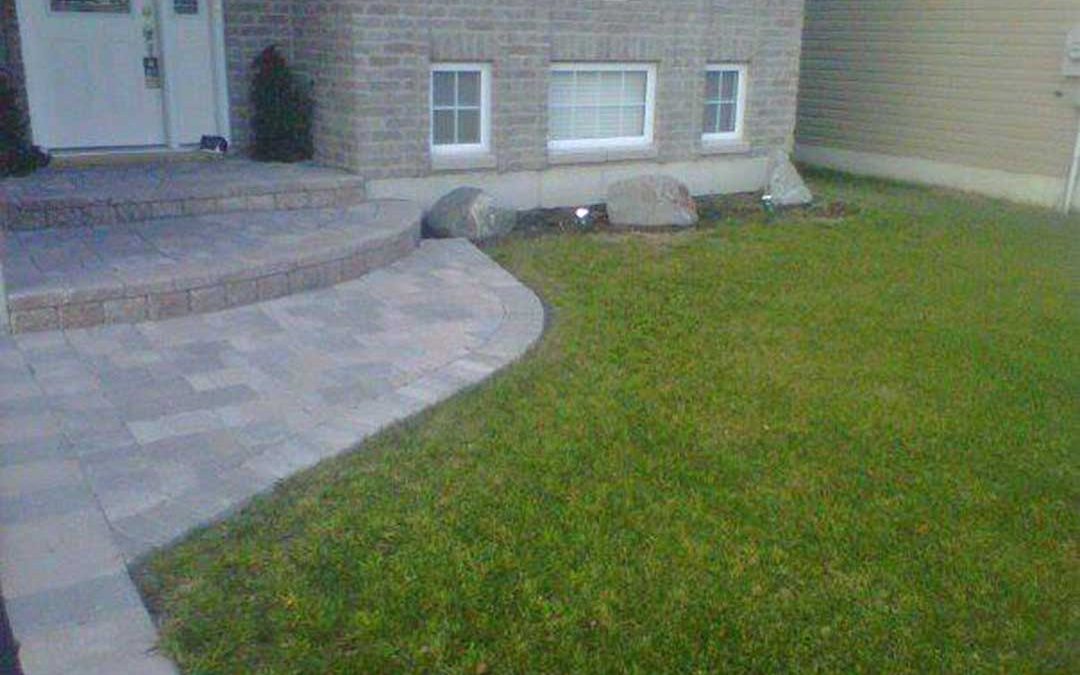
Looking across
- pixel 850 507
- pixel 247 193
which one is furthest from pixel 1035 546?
pixel 247 193

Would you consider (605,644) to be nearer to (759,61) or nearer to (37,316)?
(37,316)

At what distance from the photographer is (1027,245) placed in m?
8.88

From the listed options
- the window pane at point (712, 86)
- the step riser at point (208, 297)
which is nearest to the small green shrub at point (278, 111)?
the step riser at point (208, 297)

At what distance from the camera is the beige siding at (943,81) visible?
37.0 feet

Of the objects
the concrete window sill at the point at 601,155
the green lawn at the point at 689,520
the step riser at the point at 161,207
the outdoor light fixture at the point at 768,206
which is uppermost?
the concrete window sill at the point at 601,155

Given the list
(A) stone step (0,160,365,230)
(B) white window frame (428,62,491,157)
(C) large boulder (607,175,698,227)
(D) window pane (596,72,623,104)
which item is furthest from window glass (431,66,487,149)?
(D) window pane (596,72,623,104)

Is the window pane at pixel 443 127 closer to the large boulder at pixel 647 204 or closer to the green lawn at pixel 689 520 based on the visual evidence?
the large boulder at pixel 647 204

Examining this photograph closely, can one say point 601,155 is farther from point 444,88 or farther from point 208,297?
point 208,297

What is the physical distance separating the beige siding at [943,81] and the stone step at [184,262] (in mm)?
7848

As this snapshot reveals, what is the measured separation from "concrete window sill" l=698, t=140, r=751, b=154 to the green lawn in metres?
4.35

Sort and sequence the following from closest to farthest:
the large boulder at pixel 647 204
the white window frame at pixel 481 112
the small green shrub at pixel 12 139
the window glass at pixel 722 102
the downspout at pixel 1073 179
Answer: the small green shrub at pixel 12 139 < the white window frame at pixel 481 112 < the large boulder at pixel 647 204 < the window glass at pixel 722 102 < the downspout at pixel 1073 179

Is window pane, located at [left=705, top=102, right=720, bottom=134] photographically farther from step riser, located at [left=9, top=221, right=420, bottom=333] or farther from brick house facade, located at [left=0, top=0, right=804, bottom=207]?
step riser, located at [left=9, top=221, right=420, bottom=333]

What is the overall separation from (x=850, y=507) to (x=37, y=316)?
3.94 metres

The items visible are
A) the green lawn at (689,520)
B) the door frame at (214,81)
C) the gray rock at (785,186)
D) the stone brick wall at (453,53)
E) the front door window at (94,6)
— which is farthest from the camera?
the gray rock at (785,186)
